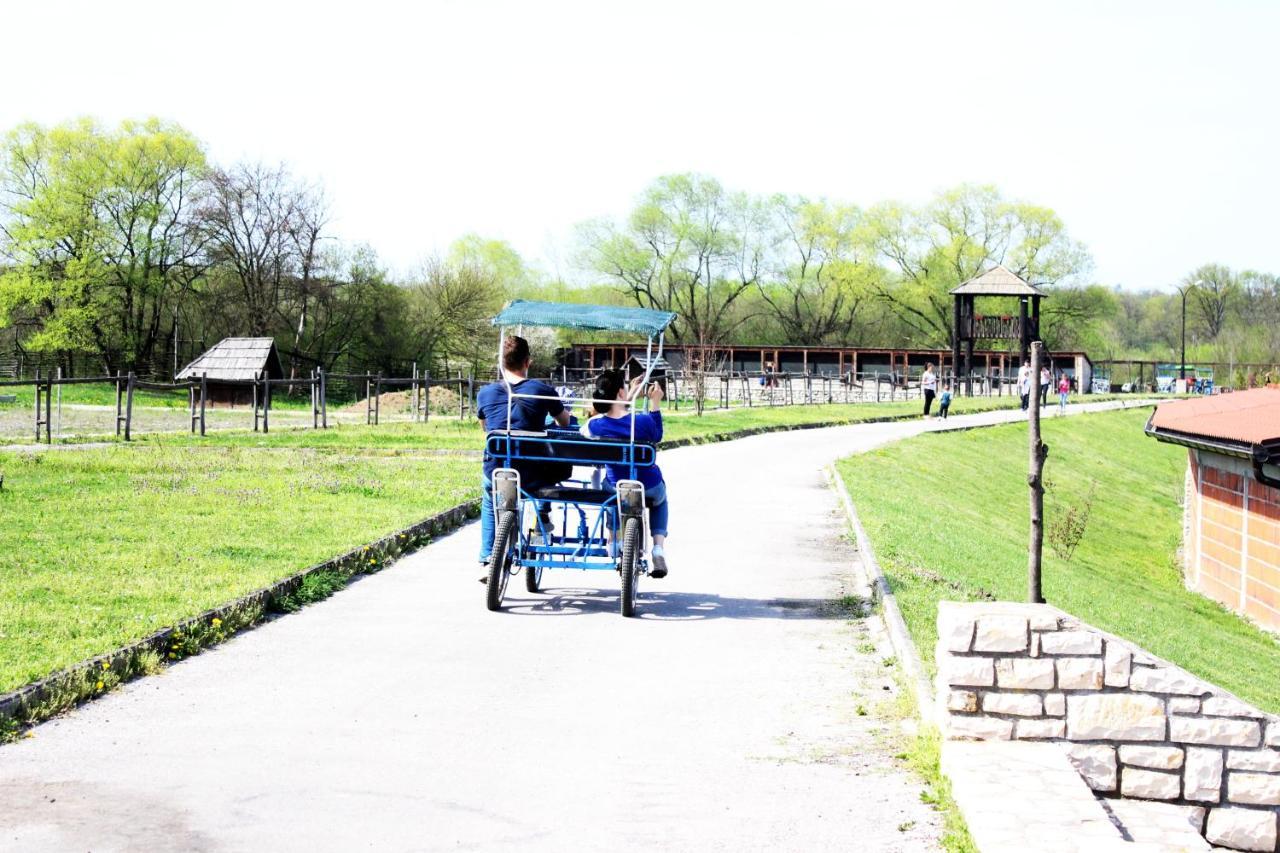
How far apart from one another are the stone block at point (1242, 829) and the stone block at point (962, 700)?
4.50 ft

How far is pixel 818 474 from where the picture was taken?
77.2 ft

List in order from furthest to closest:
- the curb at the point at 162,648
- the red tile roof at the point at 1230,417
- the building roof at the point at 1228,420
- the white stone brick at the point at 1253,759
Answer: the red tile roof at the point at 1230,417, the building roof at the point at 1228,420, the curb at the point at 162,648, the white stone brick at the point at 1253,759

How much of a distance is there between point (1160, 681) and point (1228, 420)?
1334cm

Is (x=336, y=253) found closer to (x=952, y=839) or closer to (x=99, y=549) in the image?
(x=99, y=549)

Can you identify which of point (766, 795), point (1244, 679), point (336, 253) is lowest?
point (1244, 679)

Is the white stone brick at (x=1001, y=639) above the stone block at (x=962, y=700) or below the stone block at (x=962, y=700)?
above

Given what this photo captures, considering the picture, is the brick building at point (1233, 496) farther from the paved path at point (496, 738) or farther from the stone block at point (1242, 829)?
the stone block at point (1242, 829)

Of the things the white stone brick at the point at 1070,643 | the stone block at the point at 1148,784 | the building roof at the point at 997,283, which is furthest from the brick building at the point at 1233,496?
the building roof at the point at 997,283

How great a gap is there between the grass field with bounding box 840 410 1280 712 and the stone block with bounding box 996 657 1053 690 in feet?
5.47

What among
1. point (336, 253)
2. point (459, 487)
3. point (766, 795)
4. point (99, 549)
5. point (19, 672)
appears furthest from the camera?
point (336, 253)

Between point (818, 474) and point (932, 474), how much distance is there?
545 centimetres

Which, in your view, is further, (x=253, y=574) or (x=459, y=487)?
(x=459, y=487)

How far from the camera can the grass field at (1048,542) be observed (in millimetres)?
12617

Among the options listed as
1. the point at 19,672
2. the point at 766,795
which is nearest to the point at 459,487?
the point at 19,672
